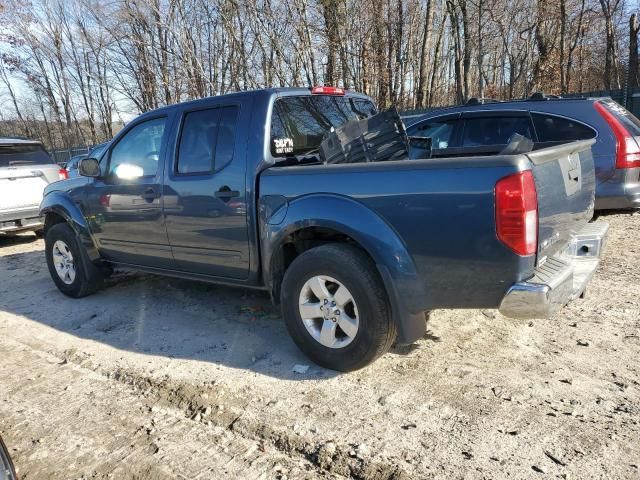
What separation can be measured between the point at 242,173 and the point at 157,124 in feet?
4.15

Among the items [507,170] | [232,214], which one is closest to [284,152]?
[232,214]

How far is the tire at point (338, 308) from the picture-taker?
9.75 feet

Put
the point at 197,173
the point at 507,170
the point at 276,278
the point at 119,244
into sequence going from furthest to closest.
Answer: the point at 119,244
the point at 197,173
the point at 276,278
the point at 507,170

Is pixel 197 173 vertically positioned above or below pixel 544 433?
above

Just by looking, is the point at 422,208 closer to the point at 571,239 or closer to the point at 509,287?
the point at 509,287

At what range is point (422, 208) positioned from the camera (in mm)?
2688

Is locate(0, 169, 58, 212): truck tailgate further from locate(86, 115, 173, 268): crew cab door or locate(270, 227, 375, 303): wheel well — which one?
locate(270, 227, 375, 303): wheel well

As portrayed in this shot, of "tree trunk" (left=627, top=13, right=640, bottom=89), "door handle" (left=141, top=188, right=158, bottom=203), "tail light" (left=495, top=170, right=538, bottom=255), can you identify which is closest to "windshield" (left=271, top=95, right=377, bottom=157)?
"door handle" (left=141, top=188, right=158, bottom=203)

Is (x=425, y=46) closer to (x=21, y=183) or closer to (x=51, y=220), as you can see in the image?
(x=21, y=183)

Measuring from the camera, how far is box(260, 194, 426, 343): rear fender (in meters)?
2.82

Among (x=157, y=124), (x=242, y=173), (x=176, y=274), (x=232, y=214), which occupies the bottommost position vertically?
(x=176, y=274)

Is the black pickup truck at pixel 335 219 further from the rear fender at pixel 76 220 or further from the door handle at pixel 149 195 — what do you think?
the rear fender at pixel 76 220

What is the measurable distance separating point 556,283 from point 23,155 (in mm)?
8909

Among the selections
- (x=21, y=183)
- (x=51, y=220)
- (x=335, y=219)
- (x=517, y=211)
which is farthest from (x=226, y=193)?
(x=21, y=183)
